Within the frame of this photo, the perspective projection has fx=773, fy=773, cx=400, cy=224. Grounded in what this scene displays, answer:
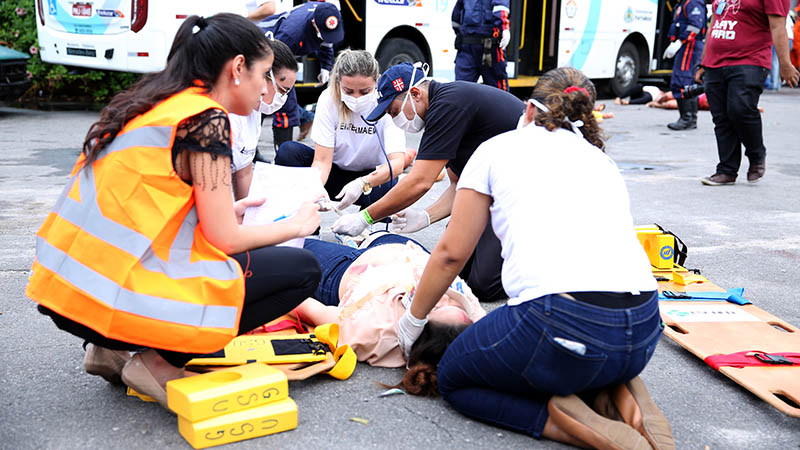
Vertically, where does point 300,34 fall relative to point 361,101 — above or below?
above

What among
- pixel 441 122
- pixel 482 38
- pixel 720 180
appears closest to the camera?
pixel 441 122

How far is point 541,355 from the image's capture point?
2.11 m

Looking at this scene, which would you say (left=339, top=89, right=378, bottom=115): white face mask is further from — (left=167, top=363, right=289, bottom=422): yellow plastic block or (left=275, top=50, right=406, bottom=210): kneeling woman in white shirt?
(left=167, top=363, right=289, bottom=422): yellow plastic block

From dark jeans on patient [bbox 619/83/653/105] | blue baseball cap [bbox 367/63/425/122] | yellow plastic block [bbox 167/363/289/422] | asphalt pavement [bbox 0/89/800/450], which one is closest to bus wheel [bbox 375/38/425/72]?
dark jeans on patient [bbox 619/83/653/105]

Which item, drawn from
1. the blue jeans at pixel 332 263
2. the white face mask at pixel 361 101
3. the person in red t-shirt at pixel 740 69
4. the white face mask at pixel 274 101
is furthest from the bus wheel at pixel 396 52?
the blue jeans at pixel 332 263

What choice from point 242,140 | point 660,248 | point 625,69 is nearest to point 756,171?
point 660,248

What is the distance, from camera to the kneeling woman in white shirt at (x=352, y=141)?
4.23m

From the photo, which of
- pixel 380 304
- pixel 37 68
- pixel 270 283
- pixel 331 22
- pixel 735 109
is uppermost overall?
pixel 331 22

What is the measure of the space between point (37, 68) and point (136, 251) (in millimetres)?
9979

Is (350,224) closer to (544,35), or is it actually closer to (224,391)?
(224,391)

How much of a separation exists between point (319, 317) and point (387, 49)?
24.2ft

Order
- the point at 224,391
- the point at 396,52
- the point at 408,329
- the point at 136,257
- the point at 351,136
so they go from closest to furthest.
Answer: the point at 136,257, the point at 224,391, the point at 408,329, the point at 351,136, the point at 396,52

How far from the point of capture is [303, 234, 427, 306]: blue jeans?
3287 millimetres

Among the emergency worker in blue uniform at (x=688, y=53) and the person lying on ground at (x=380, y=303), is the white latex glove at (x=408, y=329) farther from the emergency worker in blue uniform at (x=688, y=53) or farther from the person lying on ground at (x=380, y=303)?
the emergency worker in blue uniform at (x=688, y=53)
